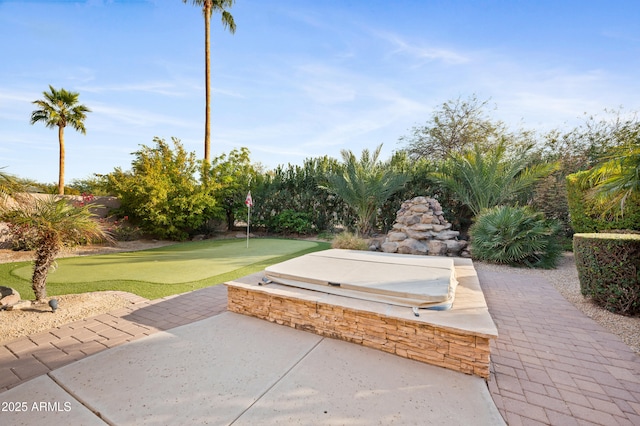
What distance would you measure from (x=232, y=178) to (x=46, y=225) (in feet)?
29.7

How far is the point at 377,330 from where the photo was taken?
7.84 feet

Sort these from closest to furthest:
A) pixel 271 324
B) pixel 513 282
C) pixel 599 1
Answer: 1. pixel 271 324
2. pixel 599 1
3. pixel 513 282

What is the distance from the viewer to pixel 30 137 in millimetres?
13523

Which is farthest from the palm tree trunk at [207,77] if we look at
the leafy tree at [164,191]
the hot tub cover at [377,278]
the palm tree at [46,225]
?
the hot tub cover at [377,278]

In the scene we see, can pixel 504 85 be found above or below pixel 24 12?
below

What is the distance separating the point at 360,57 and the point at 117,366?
329 inches

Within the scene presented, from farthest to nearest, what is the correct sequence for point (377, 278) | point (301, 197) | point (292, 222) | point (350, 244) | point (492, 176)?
point (301, 197), point (292, 222), point (492, 176), point (350, 244), point (377, 278)

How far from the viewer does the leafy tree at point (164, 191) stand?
9.40 meters

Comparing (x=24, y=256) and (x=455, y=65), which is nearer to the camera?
(x=24, y=256)

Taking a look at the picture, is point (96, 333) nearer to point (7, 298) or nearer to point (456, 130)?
point (7, 298)

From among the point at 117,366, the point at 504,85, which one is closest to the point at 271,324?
the point at 117,366

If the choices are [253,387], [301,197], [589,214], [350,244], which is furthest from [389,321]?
[301,197]

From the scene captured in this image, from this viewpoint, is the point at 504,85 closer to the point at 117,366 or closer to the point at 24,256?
the point at 117,366

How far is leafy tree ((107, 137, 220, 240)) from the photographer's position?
30.8ft
